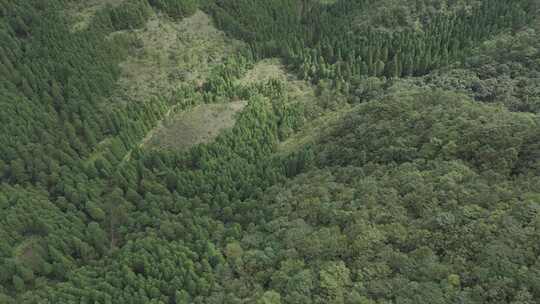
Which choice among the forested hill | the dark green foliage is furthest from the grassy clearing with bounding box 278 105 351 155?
the dark green foliage

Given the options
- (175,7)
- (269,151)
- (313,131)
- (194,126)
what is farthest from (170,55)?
(313,131)

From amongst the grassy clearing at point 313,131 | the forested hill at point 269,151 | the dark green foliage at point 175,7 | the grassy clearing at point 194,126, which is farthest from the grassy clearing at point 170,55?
the grassy clearing at point 313,131

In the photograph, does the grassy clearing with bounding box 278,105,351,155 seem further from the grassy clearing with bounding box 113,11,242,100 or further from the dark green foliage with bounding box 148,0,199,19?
the dark green foliage with bounding box 148,0,199,19

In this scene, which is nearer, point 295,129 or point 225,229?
point 225,229

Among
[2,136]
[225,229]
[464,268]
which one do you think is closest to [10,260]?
[2,136]

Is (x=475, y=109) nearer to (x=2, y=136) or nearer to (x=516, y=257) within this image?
(x=516, y=257)

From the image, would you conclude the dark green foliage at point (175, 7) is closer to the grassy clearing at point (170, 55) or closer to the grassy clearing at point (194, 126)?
the grassy clearing at point (170, 55)
